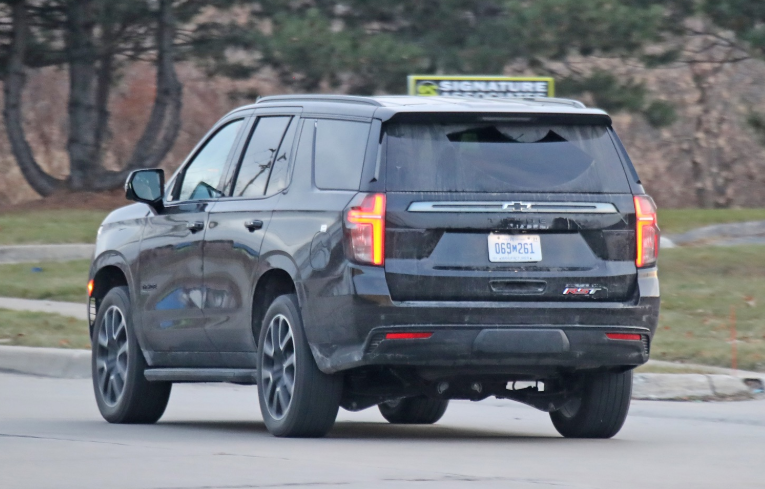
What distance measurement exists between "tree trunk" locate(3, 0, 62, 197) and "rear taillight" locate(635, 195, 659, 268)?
24633 millimetres

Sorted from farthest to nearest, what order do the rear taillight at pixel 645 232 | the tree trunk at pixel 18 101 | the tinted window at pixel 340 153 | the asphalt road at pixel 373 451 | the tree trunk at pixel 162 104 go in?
the tree trunk at pixel 162 104 → the tree trunk at pixel 18 101 → the rear taillight at pixel 645 232 → the tinted window at pixel 340 153 → the asphalt road at pixel 373 451

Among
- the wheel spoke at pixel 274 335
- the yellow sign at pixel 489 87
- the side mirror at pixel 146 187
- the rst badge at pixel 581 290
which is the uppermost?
the side mirror at pixel 146 187

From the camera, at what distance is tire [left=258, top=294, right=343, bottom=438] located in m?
8.11

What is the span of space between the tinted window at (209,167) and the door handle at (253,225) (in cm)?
56

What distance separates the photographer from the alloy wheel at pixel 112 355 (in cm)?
980

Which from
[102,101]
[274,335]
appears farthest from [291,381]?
[102,101]

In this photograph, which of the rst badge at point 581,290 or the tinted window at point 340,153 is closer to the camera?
the rst badge at point 581,290

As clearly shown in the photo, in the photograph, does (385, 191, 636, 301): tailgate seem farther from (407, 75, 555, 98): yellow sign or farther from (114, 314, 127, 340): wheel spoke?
(407, 75, 555, 98): yellow sign

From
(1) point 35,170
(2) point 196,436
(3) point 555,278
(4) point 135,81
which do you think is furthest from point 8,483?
(4) point 135,81

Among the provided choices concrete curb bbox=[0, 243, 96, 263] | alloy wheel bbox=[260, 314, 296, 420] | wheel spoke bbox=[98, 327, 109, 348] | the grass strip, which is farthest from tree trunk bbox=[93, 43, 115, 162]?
alloy wheel bbox=[260, 314, 296, 420]

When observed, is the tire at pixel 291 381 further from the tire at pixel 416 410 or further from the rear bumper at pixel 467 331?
the tire at pixel 416 410

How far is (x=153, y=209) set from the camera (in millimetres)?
9641

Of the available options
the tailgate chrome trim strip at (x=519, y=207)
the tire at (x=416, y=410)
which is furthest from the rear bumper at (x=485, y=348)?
the tire at (x=416, y=410)

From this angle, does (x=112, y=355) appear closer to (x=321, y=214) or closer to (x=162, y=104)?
(x=321, y=214)
